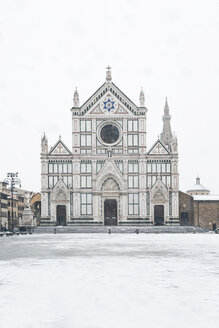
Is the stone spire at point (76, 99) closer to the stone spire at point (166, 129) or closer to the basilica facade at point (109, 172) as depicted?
the basilica facade at point (109, 172)

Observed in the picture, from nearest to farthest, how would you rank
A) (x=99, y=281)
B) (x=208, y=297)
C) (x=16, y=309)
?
1. (x=16, y=309)
2. (x=208, y=297)
3. (x=99, y=281)

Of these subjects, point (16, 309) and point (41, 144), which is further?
point (41, 144)

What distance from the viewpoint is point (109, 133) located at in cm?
7394

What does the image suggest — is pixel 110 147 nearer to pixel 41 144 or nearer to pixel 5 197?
pixel 41 144

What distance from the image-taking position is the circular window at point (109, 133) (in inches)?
2904

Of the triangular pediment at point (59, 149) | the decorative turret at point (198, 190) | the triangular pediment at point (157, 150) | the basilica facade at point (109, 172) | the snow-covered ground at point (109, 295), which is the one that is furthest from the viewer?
the decorative turret at point (198, 190)

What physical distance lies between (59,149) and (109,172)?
804 centimetres

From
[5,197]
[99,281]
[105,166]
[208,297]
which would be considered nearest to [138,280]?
[99,281]

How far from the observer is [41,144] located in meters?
73.2

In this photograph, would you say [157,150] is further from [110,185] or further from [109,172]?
[110,185]

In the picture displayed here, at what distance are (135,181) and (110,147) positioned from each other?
614cm

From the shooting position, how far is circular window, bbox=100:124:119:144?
7375cm

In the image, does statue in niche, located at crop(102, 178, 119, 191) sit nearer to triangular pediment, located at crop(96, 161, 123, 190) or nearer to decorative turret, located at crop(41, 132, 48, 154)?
triangular pediment, located at crop(96, 161, 123, 190)

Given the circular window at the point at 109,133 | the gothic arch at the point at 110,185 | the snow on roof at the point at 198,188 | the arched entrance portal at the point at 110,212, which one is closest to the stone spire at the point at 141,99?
the circular window at the point at 109,133
